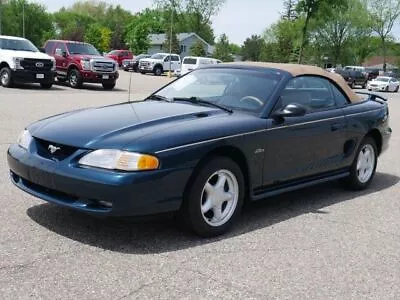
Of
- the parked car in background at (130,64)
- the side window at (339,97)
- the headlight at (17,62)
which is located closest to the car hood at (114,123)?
the side window at (339,97)

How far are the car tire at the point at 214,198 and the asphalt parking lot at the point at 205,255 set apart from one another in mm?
133

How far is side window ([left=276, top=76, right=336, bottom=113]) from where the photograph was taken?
5474 mm

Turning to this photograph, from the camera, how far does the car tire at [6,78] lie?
64.6ft

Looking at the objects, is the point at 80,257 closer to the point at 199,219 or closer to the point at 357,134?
the point at 199,219

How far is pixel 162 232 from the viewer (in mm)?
4641

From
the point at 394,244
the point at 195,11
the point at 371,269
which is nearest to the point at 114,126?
the point at 371,269

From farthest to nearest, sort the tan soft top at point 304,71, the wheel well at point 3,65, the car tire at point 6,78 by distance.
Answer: the wheel well at point 3,65
the car tire at point 6,78
the tan soft top at point 304,71

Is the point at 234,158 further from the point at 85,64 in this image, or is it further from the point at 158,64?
the point at 158,64

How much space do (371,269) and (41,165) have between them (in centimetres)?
261

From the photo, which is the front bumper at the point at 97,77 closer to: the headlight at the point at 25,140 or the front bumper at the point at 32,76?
the front bumper at the point at 32,76

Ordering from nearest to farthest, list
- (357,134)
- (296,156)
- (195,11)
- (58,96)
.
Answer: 1. (296,156)
2. (357,134)
3. (58,96)
4. (195,11)

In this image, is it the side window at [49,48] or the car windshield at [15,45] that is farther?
the side window at [49,48]

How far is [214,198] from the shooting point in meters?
4.58

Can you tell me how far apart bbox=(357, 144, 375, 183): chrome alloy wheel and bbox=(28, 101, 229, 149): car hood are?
2.32 metres
